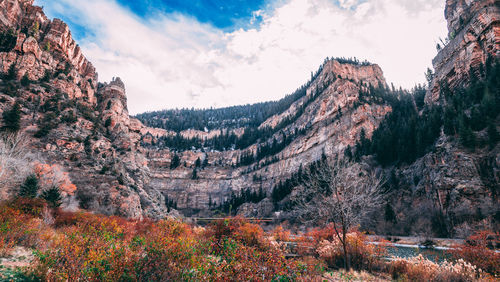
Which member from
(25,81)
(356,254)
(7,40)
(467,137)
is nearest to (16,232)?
(356,254)

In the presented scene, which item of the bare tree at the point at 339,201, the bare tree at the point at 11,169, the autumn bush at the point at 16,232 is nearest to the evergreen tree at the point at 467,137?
the bare tree at the point at 339,201

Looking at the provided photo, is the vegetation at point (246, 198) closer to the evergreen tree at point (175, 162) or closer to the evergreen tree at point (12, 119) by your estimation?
the evergreen tree at point (175, 162)

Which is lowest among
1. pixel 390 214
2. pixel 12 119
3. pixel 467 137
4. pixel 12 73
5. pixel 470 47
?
pixel 390 214

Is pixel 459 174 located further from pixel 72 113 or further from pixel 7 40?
pixel 7 40

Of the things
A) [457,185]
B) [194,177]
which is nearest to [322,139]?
[457,185]

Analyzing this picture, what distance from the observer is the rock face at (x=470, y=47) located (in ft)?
136

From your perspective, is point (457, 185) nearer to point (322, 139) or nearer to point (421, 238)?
point (421, 238)

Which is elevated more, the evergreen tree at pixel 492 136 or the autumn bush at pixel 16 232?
the evergreen tree at pixel 492 136

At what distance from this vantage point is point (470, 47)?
44625mm

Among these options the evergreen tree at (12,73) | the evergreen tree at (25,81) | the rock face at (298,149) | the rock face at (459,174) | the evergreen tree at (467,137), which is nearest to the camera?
the rock face at (459,174)

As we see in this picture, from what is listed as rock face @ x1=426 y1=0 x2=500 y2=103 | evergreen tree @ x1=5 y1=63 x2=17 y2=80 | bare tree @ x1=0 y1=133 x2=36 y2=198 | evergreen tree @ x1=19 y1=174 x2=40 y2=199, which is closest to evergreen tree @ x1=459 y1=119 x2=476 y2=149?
rock face @ x1=426 y1=0 x2=500 y2=103

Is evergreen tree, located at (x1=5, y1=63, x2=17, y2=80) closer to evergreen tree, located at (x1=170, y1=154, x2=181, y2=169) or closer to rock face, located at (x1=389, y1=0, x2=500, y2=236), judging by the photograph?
evergreen tree, located at (x1=170, y1=154, x2=181, y2=169)

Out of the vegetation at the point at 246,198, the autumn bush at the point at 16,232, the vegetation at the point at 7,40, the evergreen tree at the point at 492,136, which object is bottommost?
the vegetation at the point at 246,198

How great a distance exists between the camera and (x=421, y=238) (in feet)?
84.5
